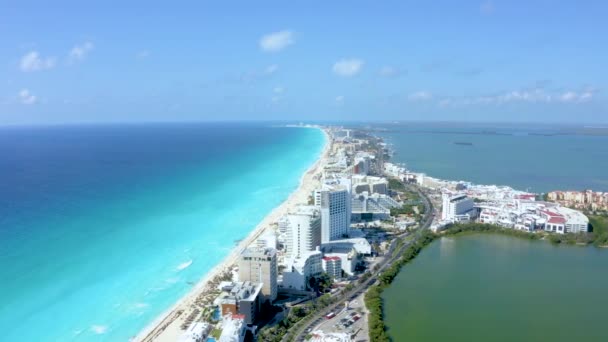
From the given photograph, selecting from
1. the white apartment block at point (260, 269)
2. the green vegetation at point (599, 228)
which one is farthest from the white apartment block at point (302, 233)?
the green vegetation at point (599, 228)

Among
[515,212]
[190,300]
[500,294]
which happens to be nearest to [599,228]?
[515,212]

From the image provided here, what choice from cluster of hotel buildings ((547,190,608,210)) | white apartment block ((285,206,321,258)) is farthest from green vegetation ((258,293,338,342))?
cluster of hotel buildings ((547,190,608,210))

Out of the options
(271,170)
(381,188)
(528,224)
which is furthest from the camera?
(271,170)

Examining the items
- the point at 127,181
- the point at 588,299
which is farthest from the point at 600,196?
the point at 127,181

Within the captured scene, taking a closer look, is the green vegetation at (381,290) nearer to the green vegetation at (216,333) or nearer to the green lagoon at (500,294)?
the green lagoon at (500,294)

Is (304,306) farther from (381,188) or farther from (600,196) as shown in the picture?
(600,196)

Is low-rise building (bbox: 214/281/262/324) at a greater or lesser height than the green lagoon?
greater

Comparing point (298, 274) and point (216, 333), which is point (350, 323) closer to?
point (298, 274)

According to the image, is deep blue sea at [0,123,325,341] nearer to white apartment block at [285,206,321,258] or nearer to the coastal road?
white apartment block at [285,206,321,258]
